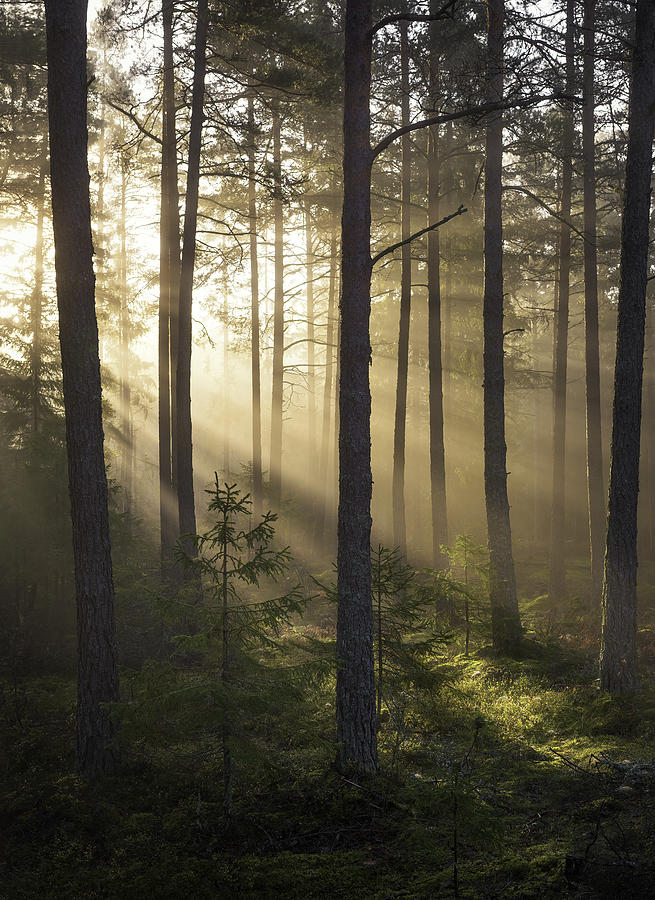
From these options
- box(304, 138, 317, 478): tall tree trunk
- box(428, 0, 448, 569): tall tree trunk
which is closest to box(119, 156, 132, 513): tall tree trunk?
box(304, 138, 317, 478): tall tree trunk

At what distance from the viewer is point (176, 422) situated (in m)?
13.9

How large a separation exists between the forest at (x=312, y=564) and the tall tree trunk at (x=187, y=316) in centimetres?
7

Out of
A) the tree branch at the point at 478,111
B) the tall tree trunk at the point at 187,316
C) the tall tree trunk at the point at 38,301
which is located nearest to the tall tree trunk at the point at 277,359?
the tall tree trunk at the point at 38,301

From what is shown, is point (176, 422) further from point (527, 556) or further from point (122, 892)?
point (527, 556)

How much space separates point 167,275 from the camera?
14664mm

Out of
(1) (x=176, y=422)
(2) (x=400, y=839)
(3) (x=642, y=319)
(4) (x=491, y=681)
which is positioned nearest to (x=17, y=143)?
(1) (x=176, y=422)

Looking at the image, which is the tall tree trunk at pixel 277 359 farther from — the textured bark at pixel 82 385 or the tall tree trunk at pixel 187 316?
the textured bark at pixel 82 385

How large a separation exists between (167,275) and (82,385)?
8.01 metres

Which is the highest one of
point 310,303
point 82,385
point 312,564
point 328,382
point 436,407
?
point 310,303

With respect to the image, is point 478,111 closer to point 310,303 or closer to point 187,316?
point 187,316

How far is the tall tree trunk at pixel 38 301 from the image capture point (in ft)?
56.6

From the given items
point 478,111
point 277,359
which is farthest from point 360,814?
point 277,359

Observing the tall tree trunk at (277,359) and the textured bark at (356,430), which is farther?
the tall tree trunk at (277,359)

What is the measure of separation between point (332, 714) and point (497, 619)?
4.06 meters
